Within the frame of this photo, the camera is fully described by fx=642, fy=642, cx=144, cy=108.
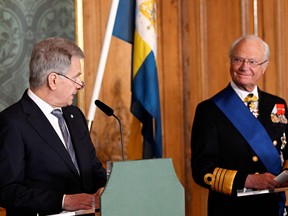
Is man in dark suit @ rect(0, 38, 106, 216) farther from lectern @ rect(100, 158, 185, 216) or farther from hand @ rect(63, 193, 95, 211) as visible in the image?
lectern @ rect(100, 158, 185, 216)

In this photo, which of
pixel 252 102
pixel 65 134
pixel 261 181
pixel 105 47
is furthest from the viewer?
pixel 105 47

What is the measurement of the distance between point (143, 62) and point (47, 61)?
1.37 m

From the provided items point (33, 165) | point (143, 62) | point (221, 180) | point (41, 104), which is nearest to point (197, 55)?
point (143, 62)

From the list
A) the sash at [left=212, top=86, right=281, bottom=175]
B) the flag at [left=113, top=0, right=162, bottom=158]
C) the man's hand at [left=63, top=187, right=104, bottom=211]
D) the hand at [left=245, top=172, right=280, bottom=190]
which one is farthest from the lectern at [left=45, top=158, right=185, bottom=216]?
the flag at [left=113, top=0, right=162, bottom=158]

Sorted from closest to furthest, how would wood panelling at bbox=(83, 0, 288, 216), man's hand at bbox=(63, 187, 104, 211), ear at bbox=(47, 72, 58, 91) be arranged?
man's hand at bbox=(63, 187, 104, 211) → ear at bbox=(47, 72, 58, 91) → wood panelling at bbox=(83, 0, 288, 216)

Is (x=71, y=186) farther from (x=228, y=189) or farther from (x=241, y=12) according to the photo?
(x=241, y=12)

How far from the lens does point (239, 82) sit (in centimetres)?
313

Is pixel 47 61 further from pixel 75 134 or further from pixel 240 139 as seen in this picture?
pixel 240 139

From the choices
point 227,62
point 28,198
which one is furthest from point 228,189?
point 227,62

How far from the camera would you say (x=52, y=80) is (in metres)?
2.54

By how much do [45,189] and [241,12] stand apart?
8.74ft

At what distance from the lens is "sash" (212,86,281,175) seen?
10.1ft

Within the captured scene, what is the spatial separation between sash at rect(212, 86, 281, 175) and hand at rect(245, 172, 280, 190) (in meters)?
0.25

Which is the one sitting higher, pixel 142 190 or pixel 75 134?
pixel 75 134
